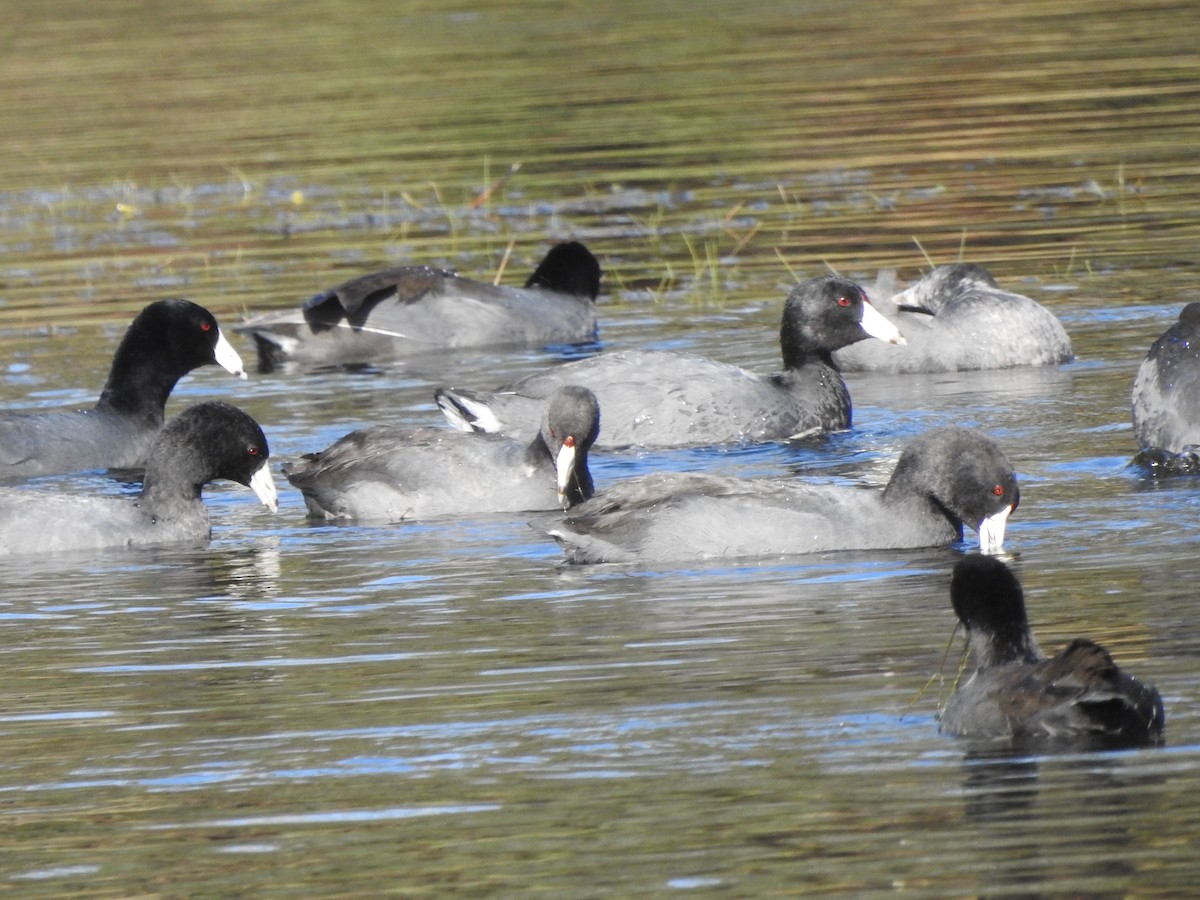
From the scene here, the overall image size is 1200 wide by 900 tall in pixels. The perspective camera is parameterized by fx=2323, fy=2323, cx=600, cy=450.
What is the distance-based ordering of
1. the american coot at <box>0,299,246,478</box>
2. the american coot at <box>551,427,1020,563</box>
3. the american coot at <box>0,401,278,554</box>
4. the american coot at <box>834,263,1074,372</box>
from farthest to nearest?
1. the american coot at <box>834,263,1074,372</box>
2. the american coot at <box>0,299,246,478</box>
3. the american coot at <box>0,401,278,554</box>
4. the american coot at <box>551,427,1020,563</box>

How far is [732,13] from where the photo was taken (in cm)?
3381

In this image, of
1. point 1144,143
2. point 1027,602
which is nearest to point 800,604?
point 1027,602

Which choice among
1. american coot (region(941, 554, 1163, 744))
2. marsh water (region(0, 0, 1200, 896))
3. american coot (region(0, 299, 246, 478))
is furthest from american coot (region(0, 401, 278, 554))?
american coot (region(941, 554, 1163, 744))

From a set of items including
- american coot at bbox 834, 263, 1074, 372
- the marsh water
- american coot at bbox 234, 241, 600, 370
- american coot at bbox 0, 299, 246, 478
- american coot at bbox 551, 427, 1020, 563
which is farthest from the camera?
american coot at bbox 234, 241, 600, 370

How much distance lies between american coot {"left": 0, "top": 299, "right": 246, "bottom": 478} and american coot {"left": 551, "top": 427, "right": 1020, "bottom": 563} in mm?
4654

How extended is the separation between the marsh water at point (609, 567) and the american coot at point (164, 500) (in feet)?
0.82

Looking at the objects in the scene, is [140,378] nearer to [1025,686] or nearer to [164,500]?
[164,500]

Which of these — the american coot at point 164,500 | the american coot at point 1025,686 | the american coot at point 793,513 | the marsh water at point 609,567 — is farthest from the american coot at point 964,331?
the american coot at point 1025,686

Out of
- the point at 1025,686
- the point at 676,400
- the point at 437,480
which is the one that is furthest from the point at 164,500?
the point at 1025,686

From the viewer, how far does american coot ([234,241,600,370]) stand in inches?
632

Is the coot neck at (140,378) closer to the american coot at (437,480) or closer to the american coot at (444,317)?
the american coot at (444,317)

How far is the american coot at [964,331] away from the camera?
13.9 meters

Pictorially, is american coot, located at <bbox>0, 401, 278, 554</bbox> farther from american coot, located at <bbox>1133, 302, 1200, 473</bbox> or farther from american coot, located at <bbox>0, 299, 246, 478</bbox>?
american coot, located at <bbox>1133, 302, 1200, 473</bbox>

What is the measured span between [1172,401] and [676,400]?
10.2ft
